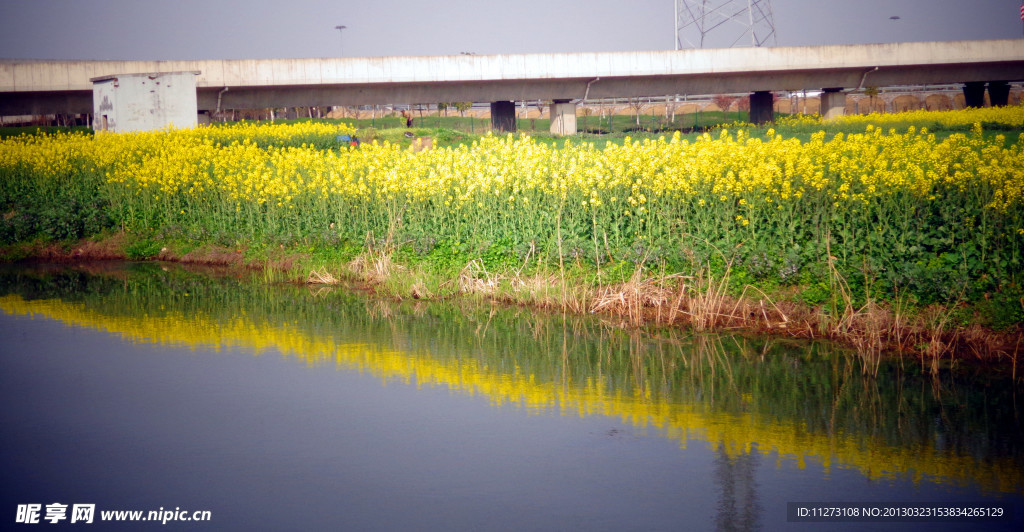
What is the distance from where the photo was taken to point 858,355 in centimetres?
1141

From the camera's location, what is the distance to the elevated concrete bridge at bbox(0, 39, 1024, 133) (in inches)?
1951

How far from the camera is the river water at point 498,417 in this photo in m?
7.26

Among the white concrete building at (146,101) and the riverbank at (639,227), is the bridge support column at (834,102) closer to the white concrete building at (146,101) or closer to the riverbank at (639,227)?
the white concrete building at (146,101)

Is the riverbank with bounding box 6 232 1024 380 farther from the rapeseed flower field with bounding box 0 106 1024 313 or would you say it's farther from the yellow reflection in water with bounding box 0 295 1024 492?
the yellow reflection in water with bounding box 0 295 1024 492

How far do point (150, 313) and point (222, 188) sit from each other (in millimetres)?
5727

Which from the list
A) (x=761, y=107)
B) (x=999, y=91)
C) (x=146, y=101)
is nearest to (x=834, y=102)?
(x=761, y=107)

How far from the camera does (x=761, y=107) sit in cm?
5706

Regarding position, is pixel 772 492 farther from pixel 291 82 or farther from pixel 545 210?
pixel 291 82

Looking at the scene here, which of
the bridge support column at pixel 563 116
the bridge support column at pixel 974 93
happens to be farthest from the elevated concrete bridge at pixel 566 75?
the bridge support column at pixel 974 93

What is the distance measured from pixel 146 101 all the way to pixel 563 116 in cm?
2394

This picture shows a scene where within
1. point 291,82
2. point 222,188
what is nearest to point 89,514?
point 222,188

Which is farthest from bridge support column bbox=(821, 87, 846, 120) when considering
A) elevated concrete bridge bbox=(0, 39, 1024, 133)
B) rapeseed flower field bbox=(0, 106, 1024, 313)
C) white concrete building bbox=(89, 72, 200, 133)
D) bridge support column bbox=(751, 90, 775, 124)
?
rapeseed flower field bbox=(0, 106, 1024, 313)

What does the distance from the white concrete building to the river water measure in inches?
969

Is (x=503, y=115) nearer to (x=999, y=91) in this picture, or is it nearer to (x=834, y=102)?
(x=834, y=102)
